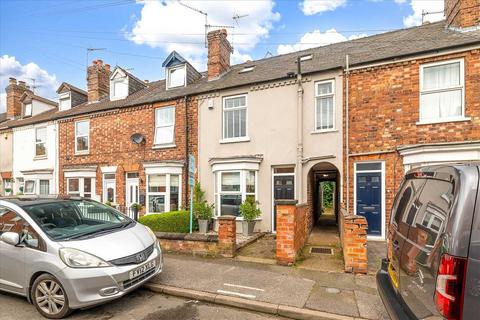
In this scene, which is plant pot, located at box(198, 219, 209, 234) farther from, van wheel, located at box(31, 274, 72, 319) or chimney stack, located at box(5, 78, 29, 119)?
chimney stack, located at box(5, 78, 29, 119)

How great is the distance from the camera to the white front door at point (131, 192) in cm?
1339


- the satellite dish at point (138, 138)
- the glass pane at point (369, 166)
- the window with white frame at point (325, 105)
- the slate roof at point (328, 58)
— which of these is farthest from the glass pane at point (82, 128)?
the glass pane at point (369, 166)

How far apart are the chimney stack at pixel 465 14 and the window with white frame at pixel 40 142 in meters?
19.6

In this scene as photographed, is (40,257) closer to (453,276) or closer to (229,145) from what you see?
(453,276)

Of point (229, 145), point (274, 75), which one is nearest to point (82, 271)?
point (229, 145)

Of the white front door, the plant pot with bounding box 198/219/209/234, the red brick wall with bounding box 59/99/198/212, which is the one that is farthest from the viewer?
the white front door

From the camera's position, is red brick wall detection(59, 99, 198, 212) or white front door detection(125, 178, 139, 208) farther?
white front door detection(125, 178, 139, 208)

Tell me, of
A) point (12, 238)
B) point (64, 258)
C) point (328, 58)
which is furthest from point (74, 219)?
point (328, 58)

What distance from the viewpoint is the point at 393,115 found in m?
8.87

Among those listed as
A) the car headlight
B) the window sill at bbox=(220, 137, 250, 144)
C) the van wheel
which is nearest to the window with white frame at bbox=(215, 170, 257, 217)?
the window sill at bbox=(220, 137, 250, 144)

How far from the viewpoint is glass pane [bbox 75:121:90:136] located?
1480 cm

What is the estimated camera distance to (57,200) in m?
5.17

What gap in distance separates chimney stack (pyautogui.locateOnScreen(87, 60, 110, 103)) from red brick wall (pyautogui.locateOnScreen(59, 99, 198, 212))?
1.92 m

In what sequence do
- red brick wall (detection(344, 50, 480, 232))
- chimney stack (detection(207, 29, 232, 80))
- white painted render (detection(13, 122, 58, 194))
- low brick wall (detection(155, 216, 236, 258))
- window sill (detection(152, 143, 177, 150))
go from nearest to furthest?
low brick wall (detection(155, 216, 236, 258)) < red brick wall (detection(344, 50, 480, 232)) < window sill (detection(152, 143, 177, 150)) < chimney stack (detection(207, 29, 232, 80)) < white painted render (detection(13, 122, 58, 194))
